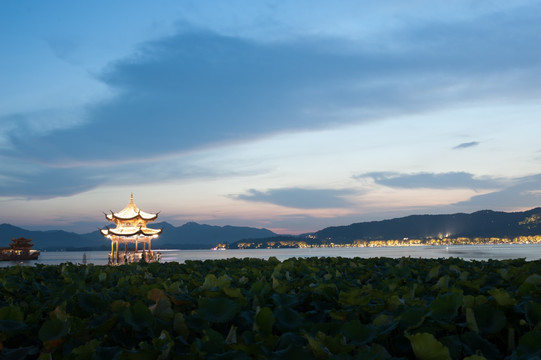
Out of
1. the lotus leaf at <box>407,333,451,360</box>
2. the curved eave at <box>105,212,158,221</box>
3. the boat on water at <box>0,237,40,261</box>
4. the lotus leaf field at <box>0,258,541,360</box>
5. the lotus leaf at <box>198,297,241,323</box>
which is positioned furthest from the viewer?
the boat on water at <box>0,237,40,261</box>

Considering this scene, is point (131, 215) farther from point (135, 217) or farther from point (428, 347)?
point (428, 347)

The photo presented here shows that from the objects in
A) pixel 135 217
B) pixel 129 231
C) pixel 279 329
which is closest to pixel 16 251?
pixel 129 231

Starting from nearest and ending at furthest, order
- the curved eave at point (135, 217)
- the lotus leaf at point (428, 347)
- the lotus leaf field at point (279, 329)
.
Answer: the lotus leaf at point (428, 347)
the lotus leaf field at point (279, 329)
the curved eave at point (135, 217)

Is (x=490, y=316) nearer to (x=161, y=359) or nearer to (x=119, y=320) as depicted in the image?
(x=161, y=359)

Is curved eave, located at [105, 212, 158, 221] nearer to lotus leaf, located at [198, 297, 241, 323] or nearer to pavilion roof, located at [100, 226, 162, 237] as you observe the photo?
pavilion roof, located at [100, 226, 162, 237]

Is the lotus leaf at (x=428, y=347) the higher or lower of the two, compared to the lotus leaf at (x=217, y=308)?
lower

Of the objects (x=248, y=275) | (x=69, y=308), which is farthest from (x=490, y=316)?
(x=248, y=275)

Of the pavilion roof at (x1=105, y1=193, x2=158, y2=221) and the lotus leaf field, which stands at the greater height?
the pavilion roof at (x1=105, y1=193, x2=158, y2=221)

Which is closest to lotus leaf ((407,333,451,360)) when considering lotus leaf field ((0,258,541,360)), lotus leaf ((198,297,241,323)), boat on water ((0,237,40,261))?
lotus leaf field ((0,258,541,360))

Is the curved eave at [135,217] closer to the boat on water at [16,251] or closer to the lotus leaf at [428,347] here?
the lotus leaf at [428,347]

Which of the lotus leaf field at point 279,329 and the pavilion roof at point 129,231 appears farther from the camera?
the pavilion roof at point 129,231

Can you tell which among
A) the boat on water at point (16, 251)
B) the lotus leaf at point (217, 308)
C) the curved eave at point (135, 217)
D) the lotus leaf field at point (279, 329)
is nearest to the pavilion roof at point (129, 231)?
the curved eave at point (135, 217)

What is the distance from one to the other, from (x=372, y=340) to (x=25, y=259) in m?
98.6

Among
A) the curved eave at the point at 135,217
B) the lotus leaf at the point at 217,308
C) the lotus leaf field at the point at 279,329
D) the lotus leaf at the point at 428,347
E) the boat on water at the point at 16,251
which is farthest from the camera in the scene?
the boat on water at the point at 16,251
